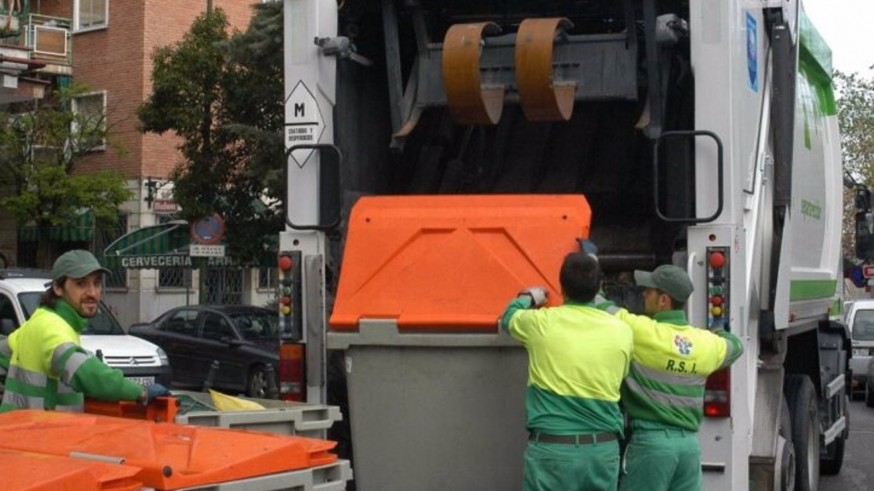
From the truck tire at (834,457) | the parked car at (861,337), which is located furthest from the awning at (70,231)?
the truck tire at (834,457)

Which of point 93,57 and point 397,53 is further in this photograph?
point 93,57

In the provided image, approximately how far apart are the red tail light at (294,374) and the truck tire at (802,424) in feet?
11.0

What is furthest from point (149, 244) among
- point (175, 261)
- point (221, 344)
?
point (221, 344)

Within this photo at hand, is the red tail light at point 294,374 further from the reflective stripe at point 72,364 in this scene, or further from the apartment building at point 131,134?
the apartment building at point 131,134

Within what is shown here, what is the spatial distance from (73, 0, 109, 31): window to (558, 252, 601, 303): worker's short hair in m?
27.7

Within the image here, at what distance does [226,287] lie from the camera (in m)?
30.6

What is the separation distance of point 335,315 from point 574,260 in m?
1.21

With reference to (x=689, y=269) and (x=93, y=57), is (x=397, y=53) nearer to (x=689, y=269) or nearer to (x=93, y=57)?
(x=689, y=269)

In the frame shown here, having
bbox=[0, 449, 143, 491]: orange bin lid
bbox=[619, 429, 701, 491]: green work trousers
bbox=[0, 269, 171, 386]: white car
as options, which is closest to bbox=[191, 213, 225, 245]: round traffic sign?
bbox=[0, 269, 171, 386]: white car

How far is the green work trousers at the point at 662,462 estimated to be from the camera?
5.70 metres

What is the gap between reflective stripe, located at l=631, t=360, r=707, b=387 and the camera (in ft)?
18.8

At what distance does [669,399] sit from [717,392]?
1.53ft

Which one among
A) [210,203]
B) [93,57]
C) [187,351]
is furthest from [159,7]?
[187,351]

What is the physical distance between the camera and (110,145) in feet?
93.5
